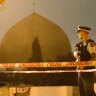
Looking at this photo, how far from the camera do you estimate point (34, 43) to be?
461 centimetres

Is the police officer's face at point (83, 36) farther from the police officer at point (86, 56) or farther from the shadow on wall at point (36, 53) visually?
the shadow on wall at point (36, 53)

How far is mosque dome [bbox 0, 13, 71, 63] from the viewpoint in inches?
182

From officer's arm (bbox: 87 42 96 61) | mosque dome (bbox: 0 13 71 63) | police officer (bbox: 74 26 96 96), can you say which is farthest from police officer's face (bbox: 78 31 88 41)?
mosque dome (bbox: 0 13 71 63)

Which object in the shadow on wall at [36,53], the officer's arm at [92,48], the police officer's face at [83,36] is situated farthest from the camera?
the shadow on wall at [36,53]

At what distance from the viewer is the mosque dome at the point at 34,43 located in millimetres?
4621

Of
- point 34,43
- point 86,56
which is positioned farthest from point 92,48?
point 34,43

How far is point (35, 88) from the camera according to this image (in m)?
4.27

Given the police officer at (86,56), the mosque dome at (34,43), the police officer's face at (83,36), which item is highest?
the mosque dome at (34,43)

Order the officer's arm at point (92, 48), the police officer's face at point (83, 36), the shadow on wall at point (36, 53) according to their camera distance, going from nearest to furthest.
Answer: the officer's arm at point (92, 48), the police officer's face at point (83, 36), the shadow on wall at point (36, 53)

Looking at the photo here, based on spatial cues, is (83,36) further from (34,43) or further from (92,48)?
(34,43)

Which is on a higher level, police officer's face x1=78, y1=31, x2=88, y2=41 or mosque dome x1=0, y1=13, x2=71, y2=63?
mosque dome x1=0, y1=13, x2=71, y2=63

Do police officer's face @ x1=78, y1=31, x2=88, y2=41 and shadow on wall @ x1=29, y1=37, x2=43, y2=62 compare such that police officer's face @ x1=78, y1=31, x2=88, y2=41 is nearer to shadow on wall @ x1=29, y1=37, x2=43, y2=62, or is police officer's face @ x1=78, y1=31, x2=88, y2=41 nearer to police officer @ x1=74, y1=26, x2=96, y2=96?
police officer @ x1=74, y1=26, x2=96, y2=96

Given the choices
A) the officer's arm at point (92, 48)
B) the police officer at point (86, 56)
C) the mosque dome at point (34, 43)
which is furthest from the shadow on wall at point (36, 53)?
the officer's arm at point (92, 48)

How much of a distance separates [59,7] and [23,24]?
0.76 m
